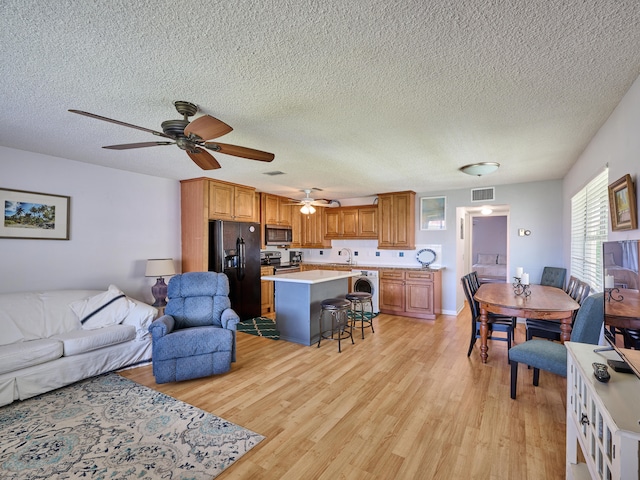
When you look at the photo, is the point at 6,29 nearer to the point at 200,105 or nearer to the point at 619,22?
the point at 200,105

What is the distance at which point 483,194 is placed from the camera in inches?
216

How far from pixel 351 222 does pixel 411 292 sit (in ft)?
6.68

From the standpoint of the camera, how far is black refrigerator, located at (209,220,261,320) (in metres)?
4.88

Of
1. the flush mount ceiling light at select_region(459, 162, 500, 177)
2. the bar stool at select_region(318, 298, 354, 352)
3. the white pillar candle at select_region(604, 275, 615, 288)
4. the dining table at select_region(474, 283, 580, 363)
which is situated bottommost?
the bar stool at select_region(318, 298, 354, 352)

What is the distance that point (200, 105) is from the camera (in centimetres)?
228

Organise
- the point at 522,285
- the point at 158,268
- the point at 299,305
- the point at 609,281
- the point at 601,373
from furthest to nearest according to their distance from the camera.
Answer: the point at 158,268 → the point at 299,305 → the point at 522,285 → the point at 609,281 → the point at 601,373

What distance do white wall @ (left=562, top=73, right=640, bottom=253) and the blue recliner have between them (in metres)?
3.46

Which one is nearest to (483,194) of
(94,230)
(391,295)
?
(391,295)

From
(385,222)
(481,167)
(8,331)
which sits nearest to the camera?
(8,331)

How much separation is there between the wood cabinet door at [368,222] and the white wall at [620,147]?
3.59m

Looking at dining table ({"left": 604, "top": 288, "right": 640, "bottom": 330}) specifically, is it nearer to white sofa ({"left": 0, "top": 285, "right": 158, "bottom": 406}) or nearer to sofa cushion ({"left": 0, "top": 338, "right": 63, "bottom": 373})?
white sofa ({"left": 0, "top": 285, "right": 158, "bottom": 406})

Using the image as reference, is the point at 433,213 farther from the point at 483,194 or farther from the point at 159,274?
the point at 159,274

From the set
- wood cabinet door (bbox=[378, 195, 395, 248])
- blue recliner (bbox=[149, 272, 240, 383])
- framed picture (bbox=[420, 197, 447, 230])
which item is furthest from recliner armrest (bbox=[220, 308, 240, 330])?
framed picture (bbox=[420, 197, 447, 230])

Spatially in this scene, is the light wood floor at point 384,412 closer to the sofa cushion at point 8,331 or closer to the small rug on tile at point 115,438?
the small rug on tile at point 115,438
